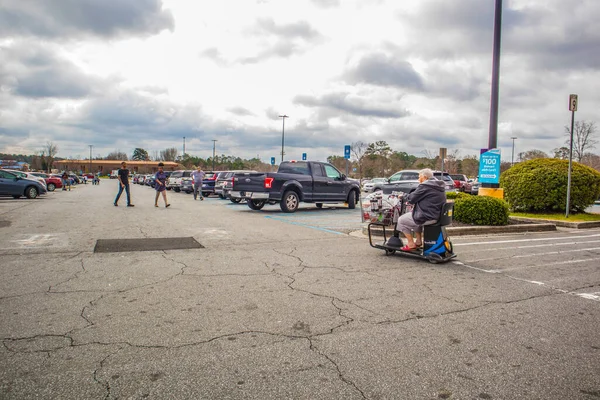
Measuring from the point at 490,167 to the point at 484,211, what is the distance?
1750 millimetres

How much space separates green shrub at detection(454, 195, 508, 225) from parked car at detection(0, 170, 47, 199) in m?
22.6

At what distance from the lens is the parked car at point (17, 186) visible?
23008 mm

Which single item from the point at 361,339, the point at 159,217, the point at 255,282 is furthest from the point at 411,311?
the point at 159,217

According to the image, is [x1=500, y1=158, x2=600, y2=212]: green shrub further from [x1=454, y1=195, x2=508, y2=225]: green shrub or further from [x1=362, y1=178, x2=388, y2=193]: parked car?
[x1=362, y1=178, x2=388, y2=193]: parked car

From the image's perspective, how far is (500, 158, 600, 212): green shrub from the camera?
15.0m

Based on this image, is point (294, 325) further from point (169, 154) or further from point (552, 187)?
point (169, 154)

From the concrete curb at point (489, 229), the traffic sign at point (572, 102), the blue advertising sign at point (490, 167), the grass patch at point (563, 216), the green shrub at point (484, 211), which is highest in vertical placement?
the traffic sign at point (572, 102)

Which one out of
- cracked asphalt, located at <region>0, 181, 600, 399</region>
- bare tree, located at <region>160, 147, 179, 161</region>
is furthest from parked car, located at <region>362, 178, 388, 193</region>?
bare tree, located at <region>160, 147, 179, 161</region>

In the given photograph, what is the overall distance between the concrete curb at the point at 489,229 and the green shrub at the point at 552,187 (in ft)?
8.61

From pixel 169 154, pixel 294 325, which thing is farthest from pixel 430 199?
pixel 169 154

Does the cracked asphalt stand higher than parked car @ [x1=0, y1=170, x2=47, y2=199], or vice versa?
parked car @ [x1=0, y1=170, x2=47, y2=199]

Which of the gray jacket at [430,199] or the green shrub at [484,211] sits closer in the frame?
the gray jacket at [430,199]

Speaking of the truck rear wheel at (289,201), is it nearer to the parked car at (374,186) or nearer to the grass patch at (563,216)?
the parked car at (374,186)

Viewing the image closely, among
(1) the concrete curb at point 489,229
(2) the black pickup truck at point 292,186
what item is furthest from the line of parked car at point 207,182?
(1) the concrete curb at point 489,229
